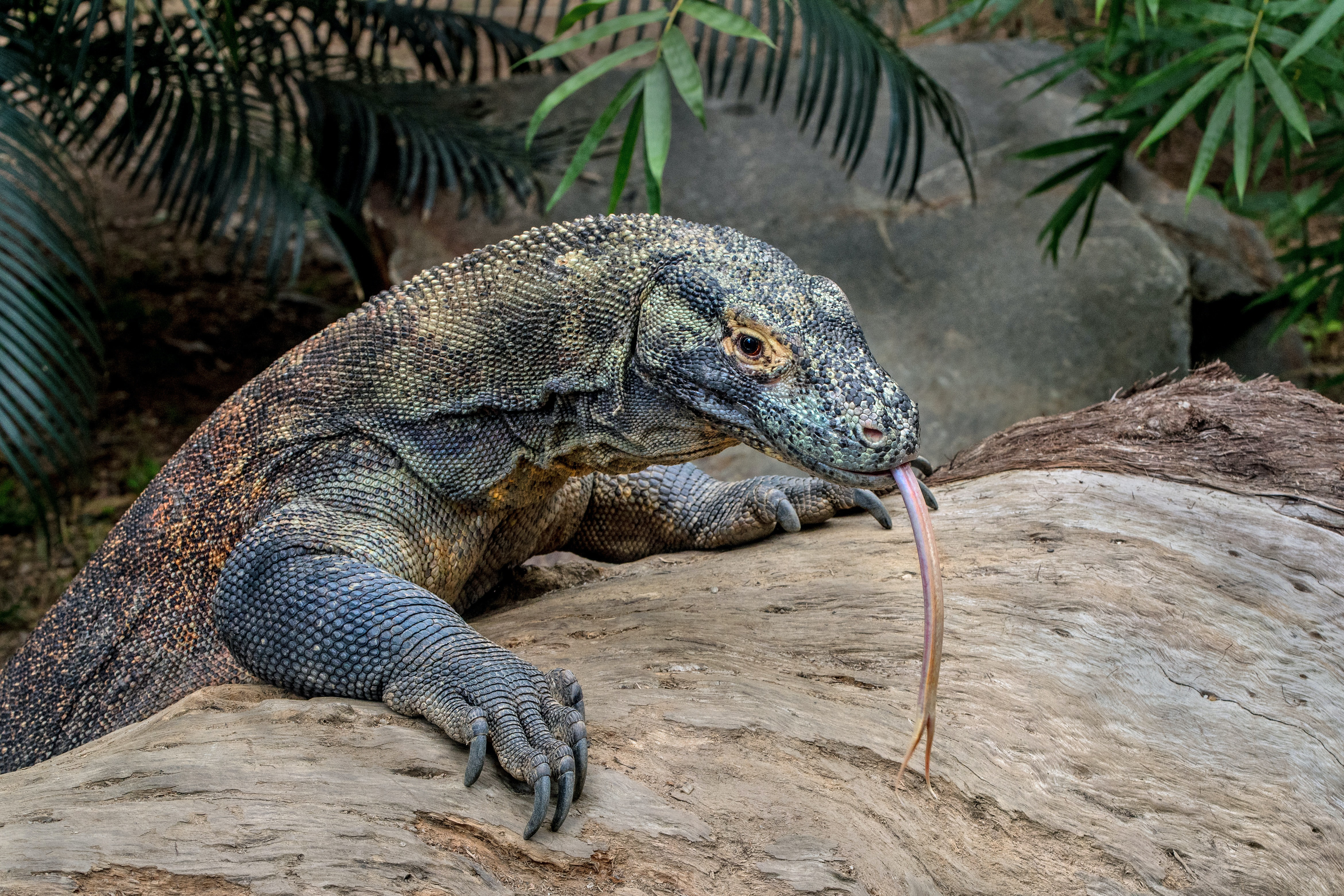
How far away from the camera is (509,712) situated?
227 cm

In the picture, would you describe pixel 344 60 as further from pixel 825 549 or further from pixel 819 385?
pixel 819 385

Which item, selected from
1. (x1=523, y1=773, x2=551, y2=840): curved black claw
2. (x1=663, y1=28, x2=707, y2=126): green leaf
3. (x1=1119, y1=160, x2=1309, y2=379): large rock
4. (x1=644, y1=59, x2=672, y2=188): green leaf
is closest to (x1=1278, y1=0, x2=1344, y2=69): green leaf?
(x1=663, y1=28, x2=707, y2=126): green leaf

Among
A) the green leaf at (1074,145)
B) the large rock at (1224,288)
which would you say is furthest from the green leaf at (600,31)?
the large rock at (1224,288)

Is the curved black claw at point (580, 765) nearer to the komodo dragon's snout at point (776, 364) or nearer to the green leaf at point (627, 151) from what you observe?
the komodo dragon's snout at point (776, 364)

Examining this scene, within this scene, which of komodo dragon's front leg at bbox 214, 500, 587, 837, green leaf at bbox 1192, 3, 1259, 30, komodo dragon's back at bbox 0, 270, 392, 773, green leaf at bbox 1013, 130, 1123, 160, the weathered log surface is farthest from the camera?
green leaf at bbox 1013, 130, 1123, 160

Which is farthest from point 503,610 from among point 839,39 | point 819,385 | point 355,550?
point 839,39

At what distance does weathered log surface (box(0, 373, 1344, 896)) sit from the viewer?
6.97ft

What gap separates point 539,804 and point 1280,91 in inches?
156

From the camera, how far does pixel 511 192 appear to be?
714 centimetres

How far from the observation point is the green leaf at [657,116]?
361 centimetres

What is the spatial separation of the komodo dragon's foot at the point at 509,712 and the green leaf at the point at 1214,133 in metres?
3.38

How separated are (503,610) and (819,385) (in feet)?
4.99

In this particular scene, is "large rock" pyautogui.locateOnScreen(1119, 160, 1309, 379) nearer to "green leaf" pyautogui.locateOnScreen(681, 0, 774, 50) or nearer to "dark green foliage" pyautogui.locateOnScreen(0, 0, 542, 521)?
"dark green foliage" pyautogui.locateOnScreen(0, 0, 542, 521)

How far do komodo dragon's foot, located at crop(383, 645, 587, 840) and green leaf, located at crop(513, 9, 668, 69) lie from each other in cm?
231
